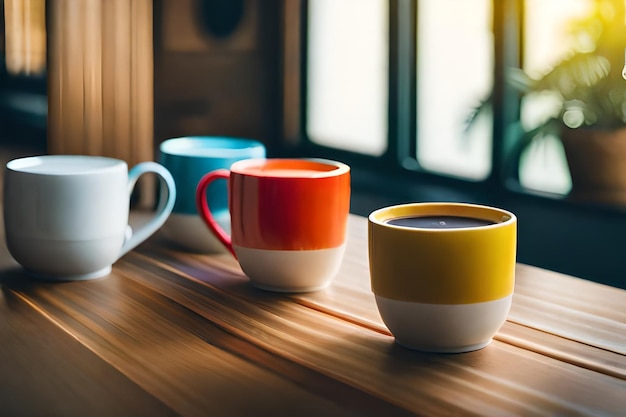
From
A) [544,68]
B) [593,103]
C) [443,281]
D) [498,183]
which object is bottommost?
[498,183]

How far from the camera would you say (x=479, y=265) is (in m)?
0.67

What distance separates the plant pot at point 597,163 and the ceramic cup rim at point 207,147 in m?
1.65

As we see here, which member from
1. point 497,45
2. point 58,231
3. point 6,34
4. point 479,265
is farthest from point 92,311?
point 497,45

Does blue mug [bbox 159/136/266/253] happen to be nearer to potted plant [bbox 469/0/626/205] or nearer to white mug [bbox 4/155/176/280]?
white mug [bbox 4/155/176/280]

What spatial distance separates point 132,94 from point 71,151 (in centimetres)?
12

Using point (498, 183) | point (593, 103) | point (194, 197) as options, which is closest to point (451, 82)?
point (498, 183)

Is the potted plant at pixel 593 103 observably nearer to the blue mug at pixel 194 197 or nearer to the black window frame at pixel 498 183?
the black window frame at pixel 498 183

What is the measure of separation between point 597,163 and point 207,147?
170 cm

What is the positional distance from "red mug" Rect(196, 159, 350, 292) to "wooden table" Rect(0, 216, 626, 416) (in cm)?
2

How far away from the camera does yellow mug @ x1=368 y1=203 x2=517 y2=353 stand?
2.19ft

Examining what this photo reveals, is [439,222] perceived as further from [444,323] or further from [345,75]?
[345,75]

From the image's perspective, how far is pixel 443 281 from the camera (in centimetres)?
67

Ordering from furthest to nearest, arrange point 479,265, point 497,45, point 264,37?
point 264,37
point 497,45
point 479,265

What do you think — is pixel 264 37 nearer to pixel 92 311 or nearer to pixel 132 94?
pixel 132 94
